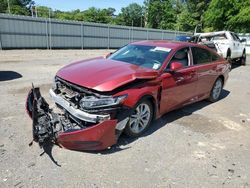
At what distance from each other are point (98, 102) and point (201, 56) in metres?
3.39

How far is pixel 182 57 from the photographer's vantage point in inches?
202

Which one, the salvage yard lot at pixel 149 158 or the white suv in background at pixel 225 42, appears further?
the white suv in background at pixel 225 42

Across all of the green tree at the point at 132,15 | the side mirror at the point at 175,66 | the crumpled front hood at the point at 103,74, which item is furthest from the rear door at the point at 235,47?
the green tree at the point at 132,15

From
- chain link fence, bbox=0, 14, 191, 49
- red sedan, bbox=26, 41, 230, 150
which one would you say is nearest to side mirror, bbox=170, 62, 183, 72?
red sedan, bbox=26, 41, 230, 150

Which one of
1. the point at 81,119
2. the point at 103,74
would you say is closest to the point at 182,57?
the point at 103,74

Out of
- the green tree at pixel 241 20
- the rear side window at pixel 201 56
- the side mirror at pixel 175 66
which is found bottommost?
the side mirror at pixel 175 66

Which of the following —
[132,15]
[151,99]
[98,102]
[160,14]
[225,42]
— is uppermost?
[132,15]

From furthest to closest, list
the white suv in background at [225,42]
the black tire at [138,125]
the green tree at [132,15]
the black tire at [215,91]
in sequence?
1. the green tree at [132,15]
2. the white suv in background at [225,42]
3. the black tire at [215,91]
4. the black tire at [138,125]

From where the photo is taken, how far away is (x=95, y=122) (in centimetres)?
345

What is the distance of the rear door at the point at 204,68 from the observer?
5.54m

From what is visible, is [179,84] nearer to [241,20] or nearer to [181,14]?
[241,20]

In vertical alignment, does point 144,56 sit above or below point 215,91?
above

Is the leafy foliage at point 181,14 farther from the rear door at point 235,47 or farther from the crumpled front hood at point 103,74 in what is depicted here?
the crumpled front hood at point 103,74

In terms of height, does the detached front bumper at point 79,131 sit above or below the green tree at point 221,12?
below
